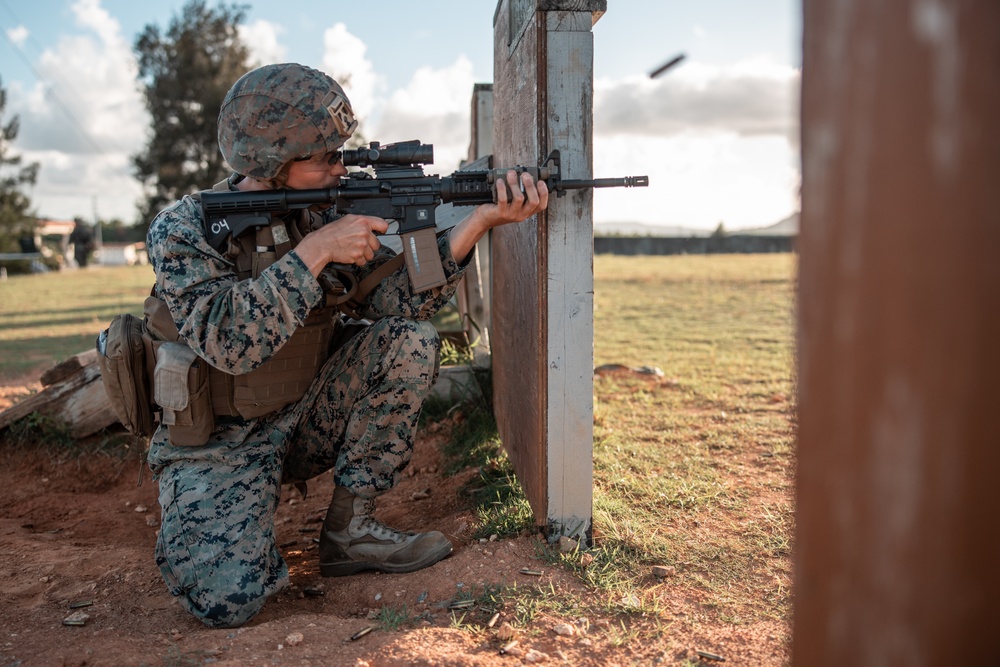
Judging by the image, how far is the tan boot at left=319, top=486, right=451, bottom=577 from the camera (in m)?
2.87

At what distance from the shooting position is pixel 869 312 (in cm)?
81

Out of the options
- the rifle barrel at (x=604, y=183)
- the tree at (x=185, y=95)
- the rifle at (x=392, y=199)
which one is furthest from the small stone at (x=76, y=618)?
the tree at (x=185, y=95)

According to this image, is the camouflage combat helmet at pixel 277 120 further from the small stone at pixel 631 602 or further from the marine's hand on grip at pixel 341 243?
the small stone at pixel 631 602

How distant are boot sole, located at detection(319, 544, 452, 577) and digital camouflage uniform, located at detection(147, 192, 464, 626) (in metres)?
0.23

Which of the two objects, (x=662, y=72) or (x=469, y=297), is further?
(x=469, y=297)

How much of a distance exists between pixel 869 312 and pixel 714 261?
2037cm

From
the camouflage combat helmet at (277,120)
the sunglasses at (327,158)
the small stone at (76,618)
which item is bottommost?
the small stone at (76,618)

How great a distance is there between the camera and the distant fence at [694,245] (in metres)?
24.0

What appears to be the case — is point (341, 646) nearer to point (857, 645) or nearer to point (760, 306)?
point (857, 645)

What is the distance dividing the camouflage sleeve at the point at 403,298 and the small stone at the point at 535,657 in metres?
1.46

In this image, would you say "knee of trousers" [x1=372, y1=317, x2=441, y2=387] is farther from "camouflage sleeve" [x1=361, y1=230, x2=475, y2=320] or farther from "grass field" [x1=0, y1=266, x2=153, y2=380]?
"grass field" [x1=0, y1=266, x2=153, y2=380]

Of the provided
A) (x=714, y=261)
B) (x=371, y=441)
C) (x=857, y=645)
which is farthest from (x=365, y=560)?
(x=714, y=261)

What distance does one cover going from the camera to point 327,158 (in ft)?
9.77

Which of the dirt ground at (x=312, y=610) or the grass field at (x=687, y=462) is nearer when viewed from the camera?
the dirt ground at (x=312, y=610)
